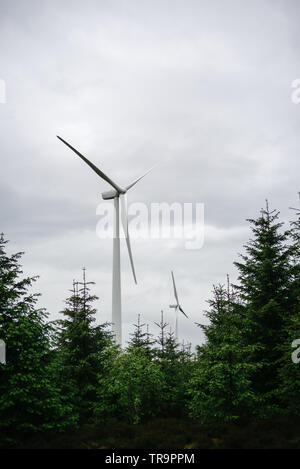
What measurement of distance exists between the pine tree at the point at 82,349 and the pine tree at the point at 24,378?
569 centimetres

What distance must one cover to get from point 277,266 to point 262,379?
6.74m

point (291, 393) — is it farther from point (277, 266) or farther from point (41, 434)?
point (41, 434)

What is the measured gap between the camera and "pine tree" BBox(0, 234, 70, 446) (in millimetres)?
15109

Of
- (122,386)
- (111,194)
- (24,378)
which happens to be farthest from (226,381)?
(111,194)

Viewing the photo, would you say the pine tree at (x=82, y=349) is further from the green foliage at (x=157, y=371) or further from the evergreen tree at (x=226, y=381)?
the evergreen tree at (x=226, y=381)

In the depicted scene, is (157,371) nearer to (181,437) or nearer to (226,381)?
(226,381)

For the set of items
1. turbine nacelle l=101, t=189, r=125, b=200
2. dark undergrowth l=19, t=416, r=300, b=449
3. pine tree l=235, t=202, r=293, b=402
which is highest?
turbine nacelle l=101, t=189, r=125, b=200

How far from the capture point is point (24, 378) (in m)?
14.8

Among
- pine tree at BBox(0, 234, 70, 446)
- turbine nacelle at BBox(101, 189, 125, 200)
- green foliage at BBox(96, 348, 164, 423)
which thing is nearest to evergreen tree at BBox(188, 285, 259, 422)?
green foliage at BBox(96, 348, 164, 423)

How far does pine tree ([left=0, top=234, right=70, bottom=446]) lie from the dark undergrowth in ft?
2.83

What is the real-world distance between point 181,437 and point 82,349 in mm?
11226

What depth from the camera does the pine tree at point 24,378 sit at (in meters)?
15.1

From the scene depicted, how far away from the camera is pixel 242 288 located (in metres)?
26.9

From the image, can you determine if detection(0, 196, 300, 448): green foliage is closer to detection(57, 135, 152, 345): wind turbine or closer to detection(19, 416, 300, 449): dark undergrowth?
detection(19, 416, 300, 449): dark undergrowth
